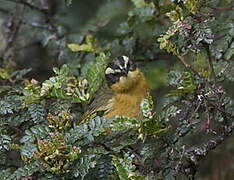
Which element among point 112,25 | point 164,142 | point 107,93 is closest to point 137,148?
point 164,142

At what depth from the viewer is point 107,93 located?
441 cm

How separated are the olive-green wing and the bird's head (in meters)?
0.07

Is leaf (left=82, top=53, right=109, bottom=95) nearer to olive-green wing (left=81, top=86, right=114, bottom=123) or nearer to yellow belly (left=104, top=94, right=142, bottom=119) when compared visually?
olive-green wing (left=81, top=86, right=114, bottom=123)

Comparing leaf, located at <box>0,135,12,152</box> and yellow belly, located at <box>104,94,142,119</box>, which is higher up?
leaf, located at <box>0,135,12,152</box>

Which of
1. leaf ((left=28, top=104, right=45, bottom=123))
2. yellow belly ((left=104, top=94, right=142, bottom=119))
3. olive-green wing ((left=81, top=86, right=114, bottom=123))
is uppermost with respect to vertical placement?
leaf ((left=28, top=104, right=45, bottom=123))

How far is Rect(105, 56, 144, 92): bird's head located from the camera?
4.47 m

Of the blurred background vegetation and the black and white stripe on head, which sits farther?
the black and white stripe on head

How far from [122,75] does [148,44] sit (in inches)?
10.3

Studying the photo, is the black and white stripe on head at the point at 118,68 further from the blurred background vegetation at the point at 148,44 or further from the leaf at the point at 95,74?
the leaf at the point at 95,74

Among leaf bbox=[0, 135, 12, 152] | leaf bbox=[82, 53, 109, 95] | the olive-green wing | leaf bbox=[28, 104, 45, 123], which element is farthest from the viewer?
the olive-green wing

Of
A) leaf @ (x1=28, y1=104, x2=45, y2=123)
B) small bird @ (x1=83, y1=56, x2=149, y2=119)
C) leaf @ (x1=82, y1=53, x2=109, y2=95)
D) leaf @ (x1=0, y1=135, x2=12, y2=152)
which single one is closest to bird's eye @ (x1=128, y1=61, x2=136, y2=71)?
small bird @ (x1=83, y1=56, x2=149, y2=119)

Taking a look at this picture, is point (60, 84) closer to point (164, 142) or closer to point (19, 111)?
point (19, 111)

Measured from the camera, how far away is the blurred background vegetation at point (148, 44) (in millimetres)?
3268

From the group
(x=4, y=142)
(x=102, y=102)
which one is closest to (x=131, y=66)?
(x=102, y=102)
